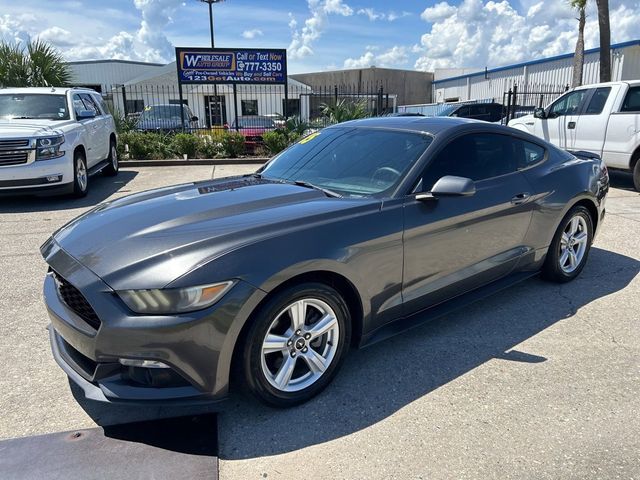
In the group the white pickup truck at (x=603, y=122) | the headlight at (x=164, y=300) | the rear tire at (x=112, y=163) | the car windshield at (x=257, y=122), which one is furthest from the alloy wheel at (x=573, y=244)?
the car windshield at (x=257, y=122)

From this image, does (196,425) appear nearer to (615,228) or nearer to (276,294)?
(276,294)

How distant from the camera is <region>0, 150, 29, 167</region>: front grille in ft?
24.8

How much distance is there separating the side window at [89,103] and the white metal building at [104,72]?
111 feet

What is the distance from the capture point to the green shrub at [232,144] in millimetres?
13641

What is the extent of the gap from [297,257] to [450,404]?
1.26 m

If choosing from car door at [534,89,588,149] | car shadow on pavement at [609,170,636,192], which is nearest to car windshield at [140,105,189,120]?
car door at [534,89,588,149]

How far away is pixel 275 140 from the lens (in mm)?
13586

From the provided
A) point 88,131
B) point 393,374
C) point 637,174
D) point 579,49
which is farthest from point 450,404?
point 579,49

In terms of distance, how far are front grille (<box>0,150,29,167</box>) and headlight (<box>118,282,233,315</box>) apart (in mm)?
6650

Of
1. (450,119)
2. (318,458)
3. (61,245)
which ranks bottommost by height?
(318,458)

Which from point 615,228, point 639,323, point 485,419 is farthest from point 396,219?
point 615,228

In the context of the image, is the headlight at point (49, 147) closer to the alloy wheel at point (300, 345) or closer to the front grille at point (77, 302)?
the front grille at point (77, 302)

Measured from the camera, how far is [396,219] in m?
3.07

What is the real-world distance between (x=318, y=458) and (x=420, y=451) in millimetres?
516
